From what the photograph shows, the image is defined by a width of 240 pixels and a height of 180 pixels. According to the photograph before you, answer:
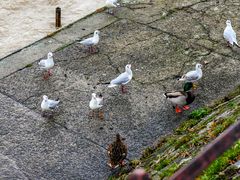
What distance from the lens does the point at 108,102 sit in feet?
26.9

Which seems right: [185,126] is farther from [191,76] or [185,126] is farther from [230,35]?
[230,35]

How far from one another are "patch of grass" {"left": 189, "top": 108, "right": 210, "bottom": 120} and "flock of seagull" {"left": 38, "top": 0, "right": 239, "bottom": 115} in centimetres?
17

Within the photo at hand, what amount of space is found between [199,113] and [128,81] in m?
1.29

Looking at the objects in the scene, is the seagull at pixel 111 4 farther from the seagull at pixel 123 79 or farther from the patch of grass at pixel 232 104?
the patch of grass at pixel 232 104

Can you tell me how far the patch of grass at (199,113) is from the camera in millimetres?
7590

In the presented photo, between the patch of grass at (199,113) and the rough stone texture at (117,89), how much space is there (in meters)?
0.19

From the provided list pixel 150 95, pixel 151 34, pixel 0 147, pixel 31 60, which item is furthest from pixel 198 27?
pixel 0 147

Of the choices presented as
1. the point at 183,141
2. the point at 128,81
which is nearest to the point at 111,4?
the point at 128,81

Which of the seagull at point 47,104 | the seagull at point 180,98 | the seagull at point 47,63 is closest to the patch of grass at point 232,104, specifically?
the seagull at point 180,98

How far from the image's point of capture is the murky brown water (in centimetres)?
1048

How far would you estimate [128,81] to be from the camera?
27.2 feet

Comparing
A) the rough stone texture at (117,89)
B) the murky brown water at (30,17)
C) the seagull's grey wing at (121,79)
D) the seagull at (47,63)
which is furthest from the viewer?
the murky brown water at (30,17)

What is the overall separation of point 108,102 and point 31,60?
6.70 ft

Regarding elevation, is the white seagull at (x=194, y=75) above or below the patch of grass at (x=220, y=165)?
below
